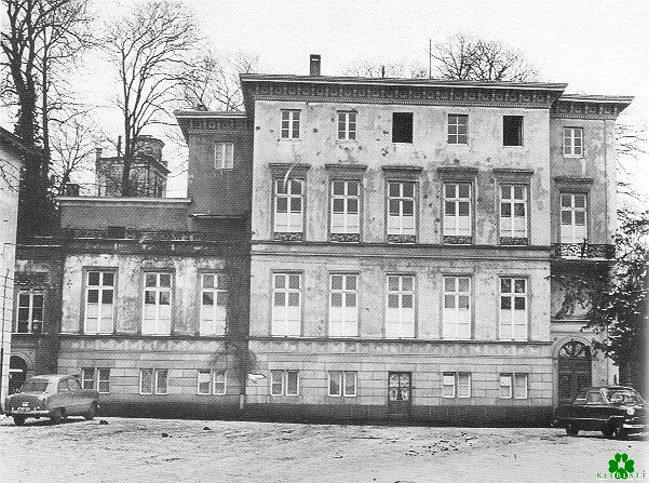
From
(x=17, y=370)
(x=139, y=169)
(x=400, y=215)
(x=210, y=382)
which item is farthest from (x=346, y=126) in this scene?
(x=139, y=169)

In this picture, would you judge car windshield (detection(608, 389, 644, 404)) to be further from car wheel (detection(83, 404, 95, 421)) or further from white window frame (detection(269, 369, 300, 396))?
car wheel (detection(83, 404, 95, 421))

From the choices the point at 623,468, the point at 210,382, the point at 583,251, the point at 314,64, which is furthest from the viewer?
the point at 314,64

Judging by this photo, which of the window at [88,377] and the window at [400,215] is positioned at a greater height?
the window at [400,215]

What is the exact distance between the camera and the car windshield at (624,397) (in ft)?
102

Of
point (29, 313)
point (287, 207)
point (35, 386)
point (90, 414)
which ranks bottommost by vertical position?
point (90, 414)

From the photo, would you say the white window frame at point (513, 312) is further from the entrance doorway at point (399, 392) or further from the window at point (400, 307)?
the entrance doorway at point (399, 392)

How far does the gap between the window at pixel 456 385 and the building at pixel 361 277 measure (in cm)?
8

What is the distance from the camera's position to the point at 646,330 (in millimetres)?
30719

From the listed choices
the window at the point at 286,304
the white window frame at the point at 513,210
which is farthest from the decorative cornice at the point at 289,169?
the white window frame at the point at 513,210

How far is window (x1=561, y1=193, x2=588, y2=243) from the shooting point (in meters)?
44.6

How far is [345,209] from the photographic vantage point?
42.8 m

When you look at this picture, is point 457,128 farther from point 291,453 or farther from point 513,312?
point 291,453

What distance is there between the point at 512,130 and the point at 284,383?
14357mm

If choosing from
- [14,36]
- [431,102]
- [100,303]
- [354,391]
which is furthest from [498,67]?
[14,36]
